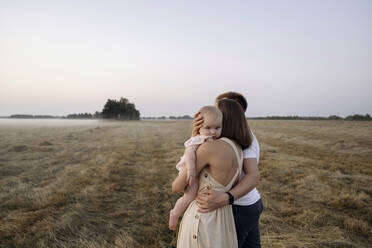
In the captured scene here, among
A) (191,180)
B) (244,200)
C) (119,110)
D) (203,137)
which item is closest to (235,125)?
(203,137)

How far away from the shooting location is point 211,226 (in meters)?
1.57

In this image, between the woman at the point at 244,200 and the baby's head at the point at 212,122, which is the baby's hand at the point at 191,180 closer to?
the woman at the point at 244,200

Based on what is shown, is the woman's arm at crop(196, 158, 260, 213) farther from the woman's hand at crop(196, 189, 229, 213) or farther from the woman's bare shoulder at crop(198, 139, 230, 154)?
the woman's bare shoulder at crop(198, 139, 230, 154)

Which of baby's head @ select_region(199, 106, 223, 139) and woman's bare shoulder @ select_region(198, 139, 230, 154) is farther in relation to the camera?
baby's head @ select_region(199, 106, 223, 139)

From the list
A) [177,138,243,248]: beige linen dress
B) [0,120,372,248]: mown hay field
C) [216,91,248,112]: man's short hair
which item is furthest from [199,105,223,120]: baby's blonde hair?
[0,120,372,248]: mown hay field

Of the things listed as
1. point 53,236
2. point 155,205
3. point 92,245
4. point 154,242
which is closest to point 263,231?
point 154,242

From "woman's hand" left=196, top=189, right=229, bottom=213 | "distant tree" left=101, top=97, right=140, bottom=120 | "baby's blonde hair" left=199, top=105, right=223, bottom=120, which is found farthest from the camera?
"distant tree" left=101, top=97, right=140, bottom=120

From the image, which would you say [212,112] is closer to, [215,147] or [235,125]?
[235,125]

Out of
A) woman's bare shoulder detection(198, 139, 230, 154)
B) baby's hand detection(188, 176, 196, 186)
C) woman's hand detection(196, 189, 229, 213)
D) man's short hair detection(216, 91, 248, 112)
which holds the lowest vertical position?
woman's hand detection(196, 189, 229, 213)

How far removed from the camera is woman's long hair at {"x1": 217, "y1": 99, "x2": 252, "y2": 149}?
168cm

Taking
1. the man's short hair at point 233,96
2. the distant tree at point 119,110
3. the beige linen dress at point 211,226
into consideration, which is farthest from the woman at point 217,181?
the distant tree at point 119,110

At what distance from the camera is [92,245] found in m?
3.26

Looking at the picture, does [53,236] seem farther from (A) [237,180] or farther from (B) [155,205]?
(A) [237,180]

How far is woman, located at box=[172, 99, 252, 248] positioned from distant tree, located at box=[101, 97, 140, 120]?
345ft
